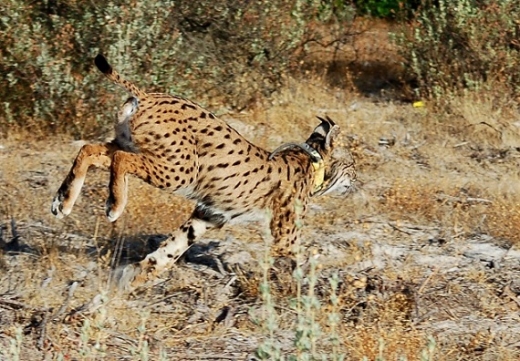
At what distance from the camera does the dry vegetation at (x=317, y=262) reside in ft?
18.5

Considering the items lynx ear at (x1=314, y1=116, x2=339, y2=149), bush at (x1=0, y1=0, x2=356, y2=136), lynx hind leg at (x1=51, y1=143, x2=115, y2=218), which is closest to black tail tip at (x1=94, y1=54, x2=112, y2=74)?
lynx hind leg at (x1=51, y1=143, x2=115, y2=218)

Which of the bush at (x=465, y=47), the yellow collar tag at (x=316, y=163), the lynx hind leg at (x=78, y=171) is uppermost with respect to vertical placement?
the lynx hind leg at (x=78, y=171)

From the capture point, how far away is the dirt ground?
565 cm

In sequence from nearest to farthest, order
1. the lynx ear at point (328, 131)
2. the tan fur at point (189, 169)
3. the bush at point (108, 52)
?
the tan fur at point (189, 169), the lynx ear at point (328, 131), the bush at point (108, 52)

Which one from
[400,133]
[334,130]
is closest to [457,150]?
[400,133]

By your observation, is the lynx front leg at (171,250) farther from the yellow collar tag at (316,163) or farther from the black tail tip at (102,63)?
the black tail tip at (102,63)

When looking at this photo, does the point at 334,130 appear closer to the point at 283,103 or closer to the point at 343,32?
the point at 283,103

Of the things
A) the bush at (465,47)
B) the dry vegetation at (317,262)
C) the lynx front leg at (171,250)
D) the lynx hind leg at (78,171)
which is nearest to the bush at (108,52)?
the dry vegetation at (317,262)

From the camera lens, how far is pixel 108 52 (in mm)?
9312

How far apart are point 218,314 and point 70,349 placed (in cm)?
98

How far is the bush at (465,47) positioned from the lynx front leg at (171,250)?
14.3ft

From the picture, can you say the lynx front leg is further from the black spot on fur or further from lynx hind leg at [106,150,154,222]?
lynx hind leg at [106,150,154,222]

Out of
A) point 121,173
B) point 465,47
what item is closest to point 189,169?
point 121,173

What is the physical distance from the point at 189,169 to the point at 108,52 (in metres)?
3.04
